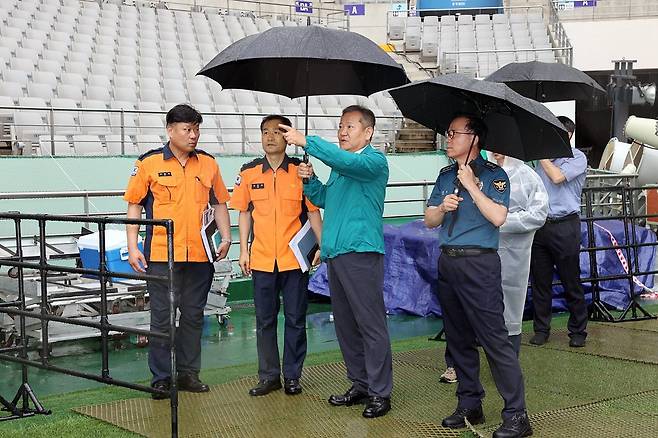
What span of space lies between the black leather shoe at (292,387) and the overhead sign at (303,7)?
2003cm

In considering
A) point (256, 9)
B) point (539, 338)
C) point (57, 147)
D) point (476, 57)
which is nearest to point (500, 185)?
point (539, 338)

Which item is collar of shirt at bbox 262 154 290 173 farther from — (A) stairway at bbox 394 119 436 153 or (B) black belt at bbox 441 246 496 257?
(A) stairway at bbox 394 119 436 153

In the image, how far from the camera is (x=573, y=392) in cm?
530

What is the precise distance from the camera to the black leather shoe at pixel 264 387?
516 cm

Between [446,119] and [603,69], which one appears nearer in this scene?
[446,119]

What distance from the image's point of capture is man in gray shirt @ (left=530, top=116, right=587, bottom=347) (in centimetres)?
663

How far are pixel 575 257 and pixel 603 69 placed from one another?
17.2 m

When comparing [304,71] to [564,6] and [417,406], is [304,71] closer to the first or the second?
[417,406]

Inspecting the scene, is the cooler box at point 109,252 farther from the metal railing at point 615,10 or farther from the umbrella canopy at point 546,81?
the metal railing at point 615,10

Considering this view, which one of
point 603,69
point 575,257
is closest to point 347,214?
point 575,257

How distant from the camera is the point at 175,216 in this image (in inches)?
202

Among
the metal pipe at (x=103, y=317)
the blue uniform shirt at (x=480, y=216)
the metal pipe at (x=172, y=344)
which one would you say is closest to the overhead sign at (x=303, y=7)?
the metal pipe at (x=103, y=317)

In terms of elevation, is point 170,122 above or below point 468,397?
above

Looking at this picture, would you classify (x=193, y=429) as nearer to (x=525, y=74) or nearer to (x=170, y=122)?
(x=170, y=122)
